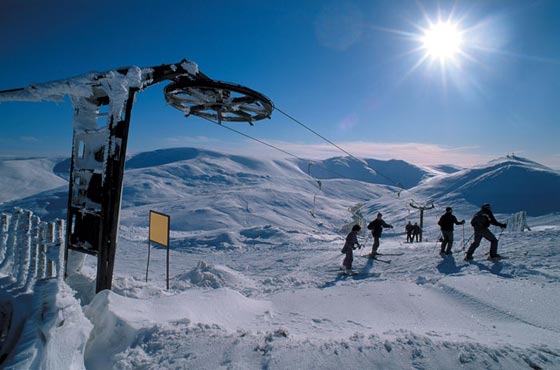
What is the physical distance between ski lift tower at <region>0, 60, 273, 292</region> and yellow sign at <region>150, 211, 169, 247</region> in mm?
2719

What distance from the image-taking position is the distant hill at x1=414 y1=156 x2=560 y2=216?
238 feet

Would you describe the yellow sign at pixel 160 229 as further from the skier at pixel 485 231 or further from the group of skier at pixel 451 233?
the skier at pixel 485 231

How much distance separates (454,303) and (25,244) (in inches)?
343

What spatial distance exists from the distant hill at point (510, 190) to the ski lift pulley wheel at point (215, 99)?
280ft

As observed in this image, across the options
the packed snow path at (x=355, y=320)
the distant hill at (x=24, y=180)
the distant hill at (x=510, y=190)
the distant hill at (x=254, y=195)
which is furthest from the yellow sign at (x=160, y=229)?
the distant hill at (x=24, y=180)

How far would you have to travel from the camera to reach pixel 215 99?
602 cm

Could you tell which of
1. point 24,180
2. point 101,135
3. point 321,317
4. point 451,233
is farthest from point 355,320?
point 24,180

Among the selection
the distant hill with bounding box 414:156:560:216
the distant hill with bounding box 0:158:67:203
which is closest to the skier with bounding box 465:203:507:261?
the distant hill with bounding box 414:156:560:216

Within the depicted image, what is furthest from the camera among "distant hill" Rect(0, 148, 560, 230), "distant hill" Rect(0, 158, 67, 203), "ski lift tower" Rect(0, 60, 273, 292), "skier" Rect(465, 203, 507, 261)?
"distant hill" Rect(0, 158, 67, 203)

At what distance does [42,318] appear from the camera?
3.09 metres

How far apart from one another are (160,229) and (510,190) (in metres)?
100

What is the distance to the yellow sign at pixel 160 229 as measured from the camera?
8.20 meters

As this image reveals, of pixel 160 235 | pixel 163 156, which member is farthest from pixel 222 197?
pixel 163 156

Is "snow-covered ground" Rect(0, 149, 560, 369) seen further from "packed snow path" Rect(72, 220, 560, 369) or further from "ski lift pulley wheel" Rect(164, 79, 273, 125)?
"ski lift pulley wheel" Rect(164, 79, 273, 125)
